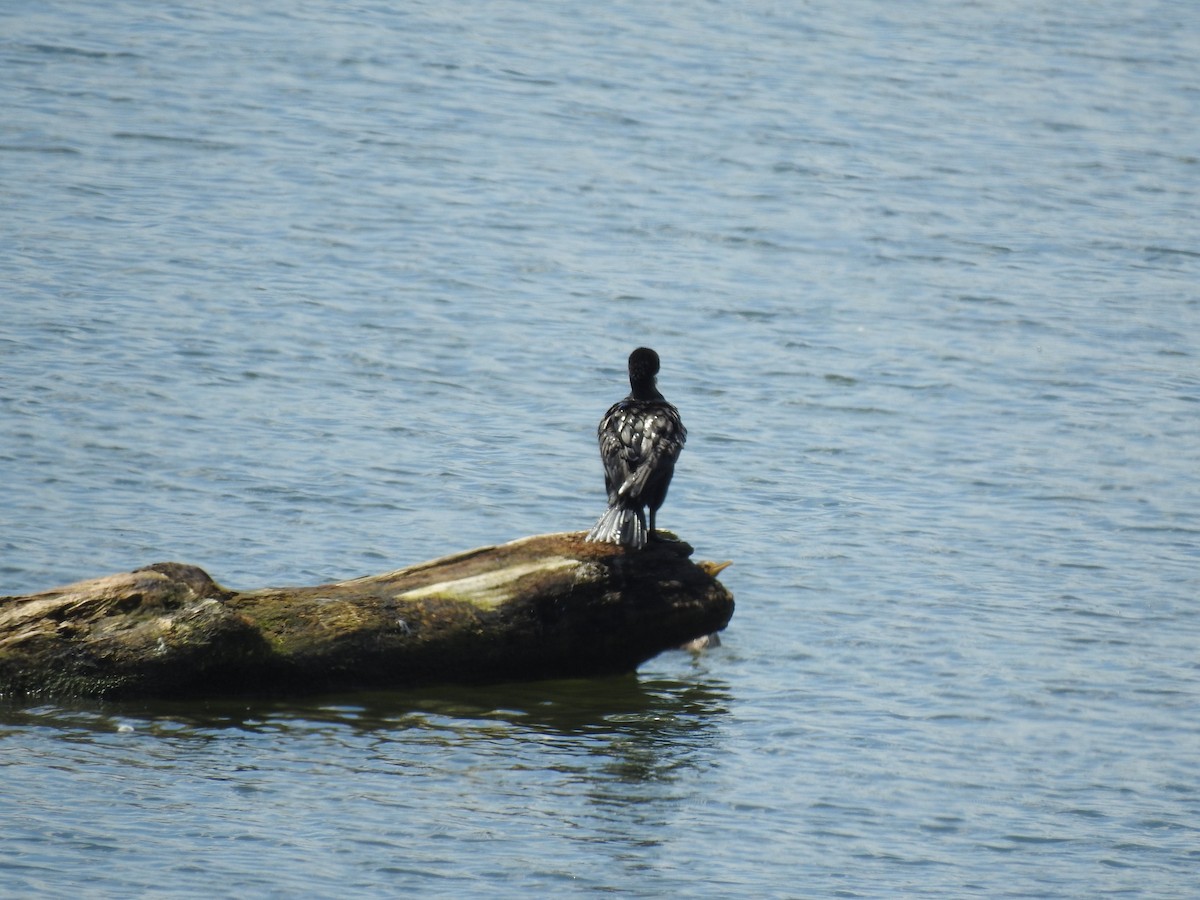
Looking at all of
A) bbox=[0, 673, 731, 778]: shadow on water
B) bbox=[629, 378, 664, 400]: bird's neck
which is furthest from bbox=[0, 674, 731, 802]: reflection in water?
bbox=[629, 378, 664, 400]: bird's neck

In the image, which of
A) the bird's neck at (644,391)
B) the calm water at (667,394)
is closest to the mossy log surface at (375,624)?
the calm water at (667,394)

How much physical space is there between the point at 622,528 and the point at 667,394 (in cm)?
802

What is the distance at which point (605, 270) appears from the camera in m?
21.2

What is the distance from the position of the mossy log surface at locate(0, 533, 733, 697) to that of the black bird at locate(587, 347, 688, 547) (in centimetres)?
14

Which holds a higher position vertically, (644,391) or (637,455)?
(644,391)

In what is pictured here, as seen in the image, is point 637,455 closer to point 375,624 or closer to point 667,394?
point 375,624

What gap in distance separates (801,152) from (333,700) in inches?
721

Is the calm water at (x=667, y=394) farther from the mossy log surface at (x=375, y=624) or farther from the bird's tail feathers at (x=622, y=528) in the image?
the bird's tail feathers at (x=622, y=528)

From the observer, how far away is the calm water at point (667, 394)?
8227 mm

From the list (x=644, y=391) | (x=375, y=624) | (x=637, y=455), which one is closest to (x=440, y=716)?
(x=375, y=624)

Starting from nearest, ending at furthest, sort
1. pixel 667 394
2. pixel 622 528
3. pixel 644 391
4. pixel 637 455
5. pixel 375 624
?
pixel 375 624
pixel 622 528
pixel 637 455
pixel 644 391
pixel 667 394

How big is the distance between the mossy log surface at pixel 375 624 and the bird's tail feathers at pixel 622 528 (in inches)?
2.1

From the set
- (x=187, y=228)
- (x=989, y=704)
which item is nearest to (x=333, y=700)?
(x=989, y=704)

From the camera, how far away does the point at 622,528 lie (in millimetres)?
9391
